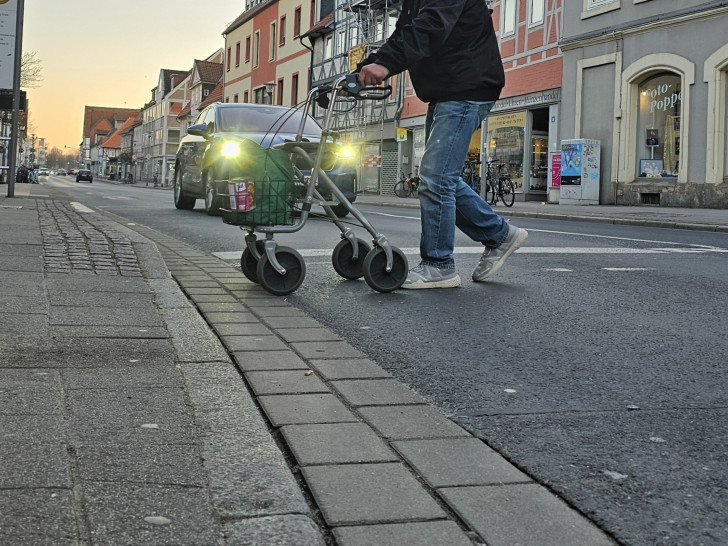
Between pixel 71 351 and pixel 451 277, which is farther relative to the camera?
pixel 451 277

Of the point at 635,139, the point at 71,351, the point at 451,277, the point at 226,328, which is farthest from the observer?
the point at 635,139

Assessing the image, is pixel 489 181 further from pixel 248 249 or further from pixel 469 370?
pixel 469 370

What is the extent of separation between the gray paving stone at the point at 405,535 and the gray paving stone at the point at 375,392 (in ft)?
3.26

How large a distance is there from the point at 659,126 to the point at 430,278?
18.4 m

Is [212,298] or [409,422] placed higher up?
[212,298]

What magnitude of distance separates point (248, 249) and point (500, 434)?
3367mm

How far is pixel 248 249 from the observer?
226 inches

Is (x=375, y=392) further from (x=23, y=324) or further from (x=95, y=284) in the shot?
(x=95, y=284)

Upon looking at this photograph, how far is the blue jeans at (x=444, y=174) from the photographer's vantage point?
5.54m

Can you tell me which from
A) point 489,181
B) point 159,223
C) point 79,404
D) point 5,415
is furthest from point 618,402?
point 489,181

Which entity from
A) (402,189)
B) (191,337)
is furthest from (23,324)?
(402,189)

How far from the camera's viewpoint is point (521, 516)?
76.8 inches

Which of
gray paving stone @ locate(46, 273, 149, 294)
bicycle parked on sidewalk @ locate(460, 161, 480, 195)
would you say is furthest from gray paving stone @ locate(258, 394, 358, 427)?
bicycle parked on sidewalk @ locate(460, 161, 480, 195)

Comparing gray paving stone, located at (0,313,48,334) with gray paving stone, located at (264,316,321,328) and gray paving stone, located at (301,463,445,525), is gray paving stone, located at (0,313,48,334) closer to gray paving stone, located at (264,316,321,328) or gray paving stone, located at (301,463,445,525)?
gray paving stone, located at (264,316,321,328)
